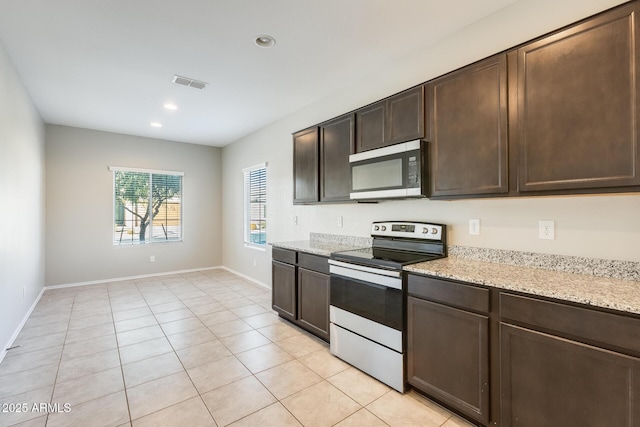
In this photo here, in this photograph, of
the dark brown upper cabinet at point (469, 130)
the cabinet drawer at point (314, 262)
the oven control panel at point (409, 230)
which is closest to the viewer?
the dark brown upper cabinet at point (469, 130)

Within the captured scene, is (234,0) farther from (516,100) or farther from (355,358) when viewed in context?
(355,358)

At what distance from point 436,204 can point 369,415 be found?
1.64 metres

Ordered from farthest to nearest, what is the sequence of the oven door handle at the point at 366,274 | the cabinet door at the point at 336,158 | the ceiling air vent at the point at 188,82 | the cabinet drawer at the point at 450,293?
the ceiling air vent at the point at 188,82 → the cabinet door at the point at 336,158 → the oven door handle at the point at 366,274 → the cabinet drawer at the point at 450,293

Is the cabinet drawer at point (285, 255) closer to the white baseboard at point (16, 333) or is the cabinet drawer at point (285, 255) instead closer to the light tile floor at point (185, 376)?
the light tile floor at point (185, 376)

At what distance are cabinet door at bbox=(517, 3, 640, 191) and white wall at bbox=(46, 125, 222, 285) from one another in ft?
19.7

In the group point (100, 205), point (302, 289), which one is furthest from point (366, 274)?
point (100, 205)

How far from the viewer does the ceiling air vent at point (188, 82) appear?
10.6 ft

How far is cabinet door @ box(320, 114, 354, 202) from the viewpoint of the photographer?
2.97 metres

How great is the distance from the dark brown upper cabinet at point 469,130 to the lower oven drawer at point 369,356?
1248 millimetres

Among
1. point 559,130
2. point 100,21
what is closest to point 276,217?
point 100,21

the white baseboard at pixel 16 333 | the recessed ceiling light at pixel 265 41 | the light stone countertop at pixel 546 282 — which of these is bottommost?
the white baseboard at pixel 16 333

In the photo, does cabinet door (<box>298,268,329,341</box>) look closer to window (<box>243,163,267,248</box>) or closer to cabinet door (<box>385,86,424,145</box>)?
cabinet door (<box>385,86,424,145</box>)

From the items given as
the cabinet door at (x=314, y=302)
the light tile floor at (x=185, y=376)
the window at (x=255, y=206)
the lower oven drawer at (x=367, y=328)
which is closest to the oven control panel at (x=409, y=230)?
the cabinet door at (x=314, y=302)

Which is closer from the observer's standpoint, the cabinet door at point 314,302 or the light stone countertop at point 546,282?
the light stone countertop at point 546,282
